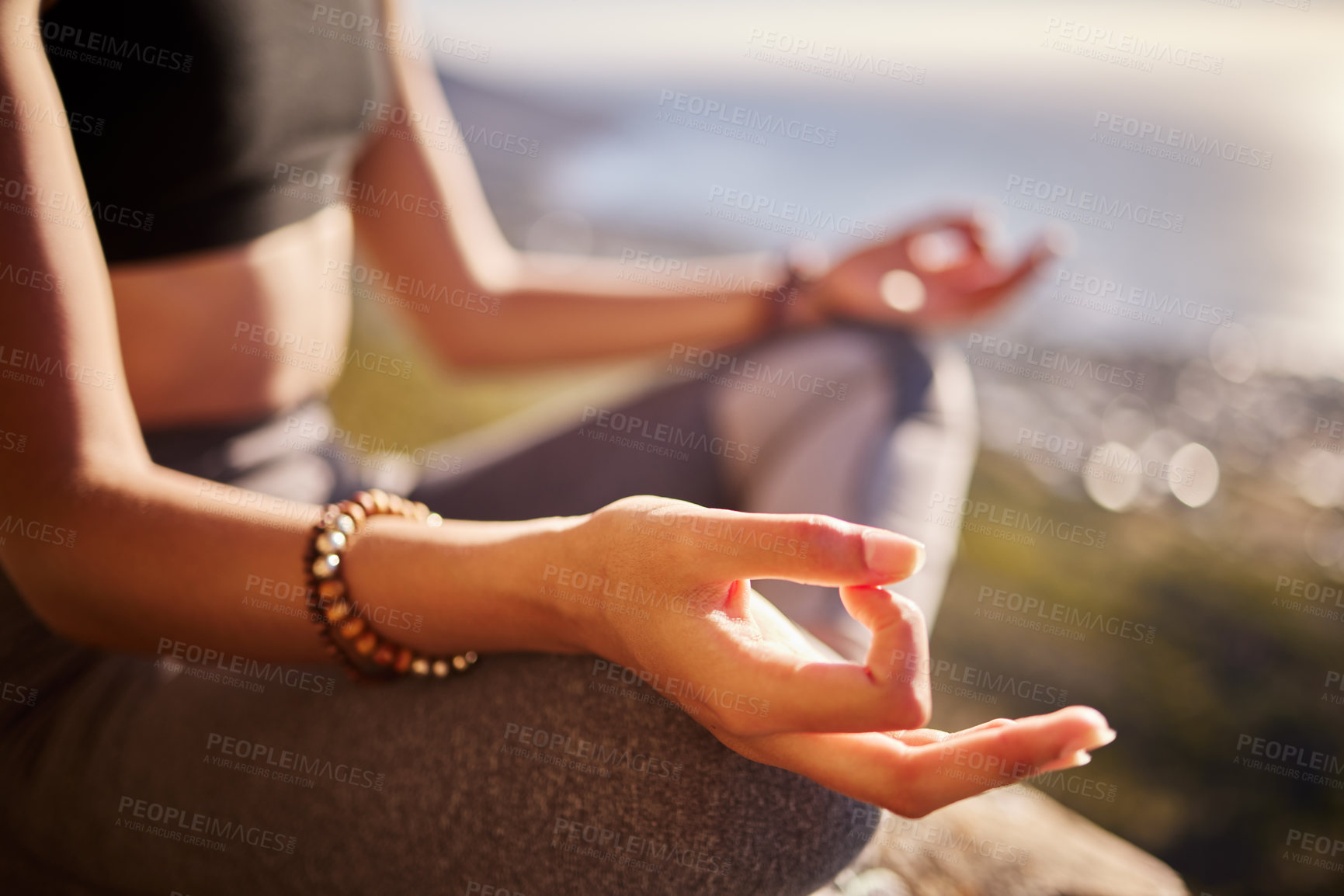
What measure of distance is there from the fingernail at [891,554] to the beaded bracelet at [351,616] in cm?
34

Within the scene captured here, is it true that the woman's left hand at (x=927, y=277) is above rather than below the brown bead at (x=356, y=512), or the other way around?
above

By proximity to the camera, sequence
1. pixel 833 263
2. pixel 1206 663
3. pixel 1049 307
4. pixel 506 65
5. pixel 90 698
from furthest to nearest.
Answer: pixel 506 65 < pixel 1049 307 < pixel 1206 663 < pixel 833 263 < pixel 90 698

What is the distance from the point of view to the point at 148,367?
0.85m

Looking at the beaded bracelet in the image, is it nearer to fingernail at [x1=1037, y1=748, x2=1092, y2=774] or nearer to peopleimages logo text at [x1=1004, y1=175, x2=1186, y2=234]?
fingernail at [x1=1037, y1=748, x2=1092, y2=774]

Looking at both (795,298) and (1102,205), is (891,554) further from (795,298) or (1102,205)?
(1102,205)

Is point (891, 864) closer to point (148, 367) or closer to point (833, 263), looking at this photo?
point (833, 263)

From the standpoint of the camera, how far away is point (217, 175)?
0.82 m

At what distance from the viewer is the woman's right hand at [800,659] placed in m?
0.41

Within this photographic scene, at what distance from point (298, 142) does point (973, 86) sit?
781 cm

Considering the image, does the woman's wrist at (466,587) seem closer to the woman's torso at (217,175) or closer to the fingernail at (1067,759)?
the fingernail at (1067,759)

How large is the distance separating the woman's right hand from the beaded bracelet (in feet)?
0.66

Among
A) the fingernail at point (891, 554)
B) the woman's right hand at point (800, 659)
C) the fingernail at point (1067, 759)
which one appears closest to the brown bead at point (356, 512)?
the woman's right hand at point (800, 659)

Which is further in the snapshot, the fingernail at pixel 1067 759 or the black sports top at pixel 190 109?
the black sports top at pixel 190 109

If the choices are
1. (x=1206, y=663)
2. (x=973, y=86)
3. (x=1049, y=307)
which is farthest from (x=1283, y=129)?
(x=1206, y=663)
